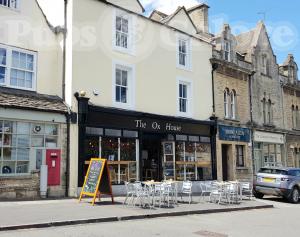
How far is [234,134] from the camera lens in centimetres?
2342

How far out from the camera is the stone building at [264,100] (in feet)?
84.4

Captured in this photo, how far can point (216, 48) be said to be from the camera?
2397 cm

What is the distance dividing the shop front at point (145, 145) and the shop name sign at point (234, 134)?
110cm

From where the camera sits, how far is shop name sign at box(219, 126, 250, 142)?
22.6 meters

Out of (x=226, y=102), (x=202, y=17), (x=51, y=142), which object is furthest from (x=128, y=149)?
(x=202, y=17)

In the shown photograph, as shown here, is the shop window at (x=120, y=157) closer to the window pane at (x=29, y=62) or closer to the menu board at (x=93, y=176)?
the menu board at (x=93, y=176)

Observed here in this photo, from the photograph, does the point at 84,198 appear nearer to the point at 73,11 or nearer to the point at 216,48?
the point at 73,11

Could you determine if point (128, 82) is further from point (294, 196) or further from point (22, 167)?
point (294, 196)

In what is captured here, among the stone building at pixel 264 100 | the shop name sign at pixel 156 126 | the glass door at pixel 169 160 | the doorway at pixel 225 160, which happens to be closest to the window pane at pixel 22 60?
the shop name sign at pixel 156 126

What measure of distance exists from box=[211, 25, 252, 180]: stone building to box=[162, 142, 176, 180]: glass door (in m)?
3.37

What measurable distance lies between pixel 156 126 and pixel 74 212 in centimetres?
844

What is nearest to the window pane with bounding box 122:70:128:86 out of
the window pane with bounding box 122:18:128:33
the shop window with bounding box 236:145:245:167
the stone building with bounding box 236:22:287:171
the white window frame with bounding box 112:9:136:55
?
the white window frame with bounding box 112:9:136:55

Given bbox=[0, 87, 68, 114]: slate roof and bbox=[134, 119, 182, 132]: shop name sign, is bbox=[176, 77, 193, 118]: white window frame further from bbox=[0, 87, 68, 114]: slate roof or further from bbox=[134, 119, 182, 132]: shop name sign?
bbox=[0, 87, 68, 114]: slate roof

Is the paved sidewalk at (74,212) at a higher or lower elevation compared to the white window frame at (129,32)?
lower
